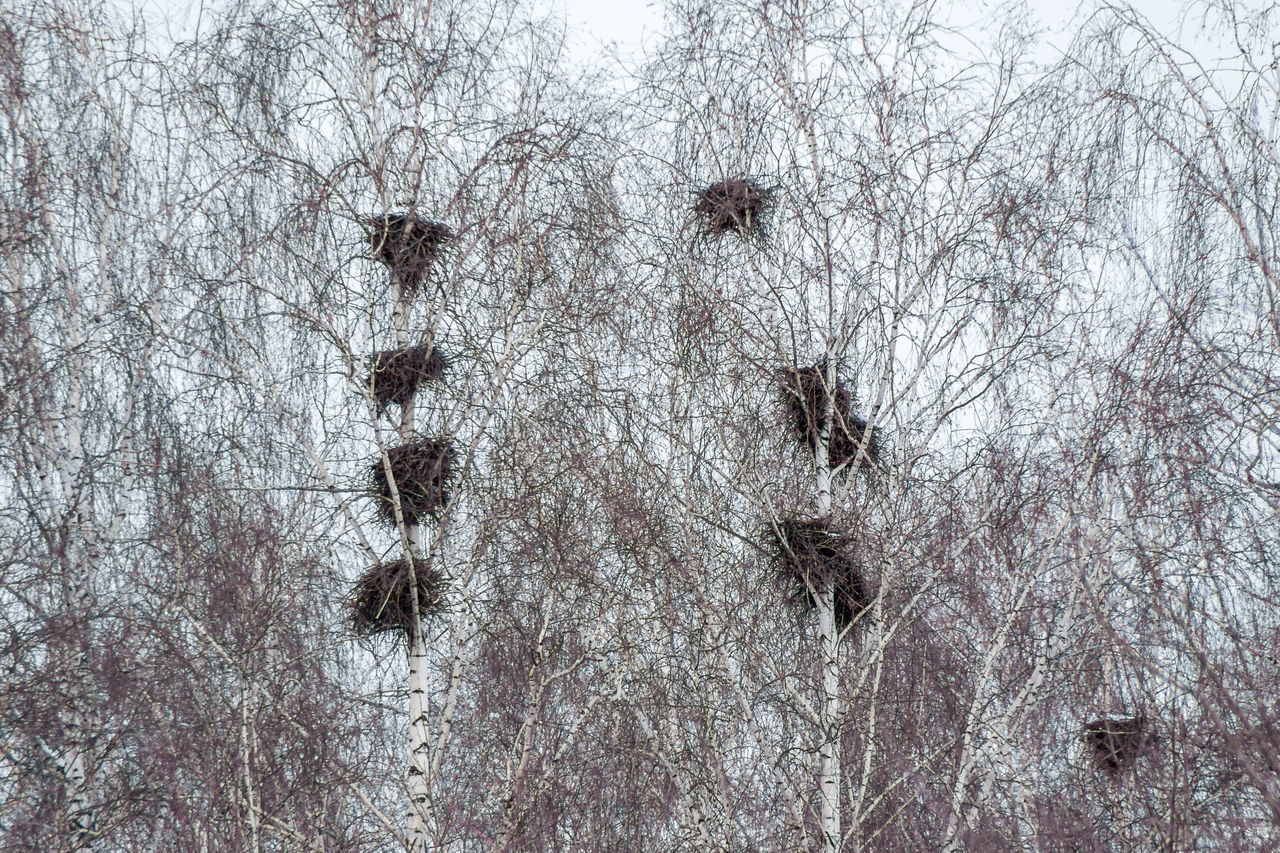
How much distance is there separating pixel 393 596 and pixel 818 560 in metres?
2.16

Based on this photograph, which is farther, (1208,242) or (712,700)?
(712,700)

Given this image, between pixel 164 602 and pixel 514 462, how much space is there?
240 centimetres

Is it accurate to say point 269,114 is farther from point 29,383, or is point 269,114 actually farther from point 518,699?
point 518,699

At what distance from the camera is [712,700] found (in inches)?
273

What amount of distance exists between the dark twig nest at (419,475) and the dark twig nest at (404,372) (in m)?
0.31

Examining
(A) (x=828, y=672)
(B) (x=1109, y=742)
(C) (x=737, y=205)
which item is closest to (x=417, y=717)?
(A) (x=828, y=672)

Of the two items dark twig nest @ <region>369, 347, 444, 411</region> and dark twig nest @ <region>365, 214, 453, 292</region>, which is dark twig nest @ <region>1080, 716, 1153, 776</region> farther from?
dark twig nest @ <region>365, 214, 453, 292</region>

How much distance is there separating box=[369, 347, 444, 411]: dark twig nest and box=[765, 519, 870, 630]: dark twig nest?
2.07 m

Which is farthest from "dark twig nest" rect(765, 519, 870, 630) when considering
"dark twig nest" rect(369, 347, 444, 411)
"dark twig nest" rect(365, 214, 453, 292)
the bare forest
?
"dark twig nest" rect(365, 214, 453, 292)

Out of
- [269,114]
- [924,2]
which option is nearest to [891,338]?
[924,2]

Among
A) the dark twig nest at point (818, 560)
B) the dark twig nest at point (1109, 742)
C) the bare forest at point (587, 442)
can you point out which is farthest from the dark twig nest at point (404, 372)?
the dark twig nest at point (1109, 742)

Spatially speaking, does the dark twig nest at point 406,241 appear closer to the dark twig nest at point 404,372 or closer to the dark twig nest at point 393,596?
the dark twig nest at point 404,372

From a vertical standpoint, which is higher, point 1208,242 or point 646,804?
point 1208,242

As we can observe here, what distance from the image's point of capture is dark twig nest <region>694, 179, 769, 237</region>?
6684 mm
